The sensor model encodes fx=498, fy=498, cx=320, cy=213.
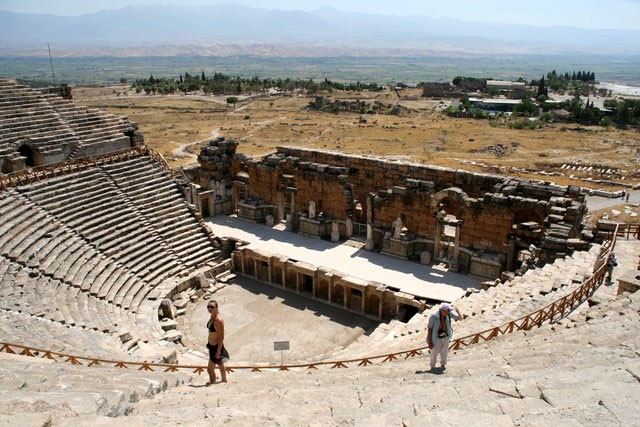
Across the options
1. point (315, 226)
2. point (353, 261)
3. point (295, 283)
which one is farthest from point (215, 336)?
point (315, 226)

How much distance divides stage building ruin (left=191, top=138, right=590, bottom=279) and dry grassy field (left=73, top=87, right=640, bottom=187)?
21955mm

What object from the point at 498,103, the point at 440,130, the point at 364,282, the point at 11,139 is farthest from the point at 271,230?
the point at 498,103

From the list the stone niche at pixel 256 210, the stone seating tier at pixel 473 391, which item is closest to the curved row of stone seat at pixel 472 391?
the stone seating tier at pixel 473 391

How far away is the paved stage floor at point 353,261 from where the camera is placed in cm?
2112

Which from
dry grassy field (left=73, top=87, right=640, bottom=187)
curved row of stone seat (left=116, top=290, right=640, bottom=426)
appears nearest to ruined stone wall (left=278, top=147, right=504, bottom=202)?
curved row of stone seat (left=116, top=290, right=640, bottom=426)

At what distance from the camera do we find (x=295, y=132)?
69000mm

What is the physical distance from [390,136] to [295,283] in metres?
45.8

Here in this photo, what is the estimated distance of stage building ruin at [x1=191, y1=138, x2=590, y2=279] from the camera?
2155 cm

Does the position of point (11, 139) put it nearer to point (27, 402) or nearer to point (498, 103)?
point (27, 402)

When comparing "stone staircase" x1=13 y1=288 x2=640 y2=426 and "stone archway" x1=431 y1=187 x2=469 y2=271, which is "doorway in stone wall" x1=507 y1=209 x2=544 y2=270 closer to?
"stone archway" x1=431 y1=187 x2=469 y2=271

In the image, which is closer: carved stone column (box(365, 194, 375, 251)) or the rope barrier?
the rope barrier

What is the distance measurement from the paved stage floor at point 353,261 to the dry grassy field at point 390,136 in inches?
972

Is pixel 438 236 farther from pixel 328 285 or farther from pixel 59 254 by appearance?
pixel 59 254

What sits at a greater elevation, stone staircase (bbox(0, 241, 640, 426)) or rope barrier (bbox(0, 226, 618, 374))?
stone staircase (bbox(0, 241, 640, 426))
